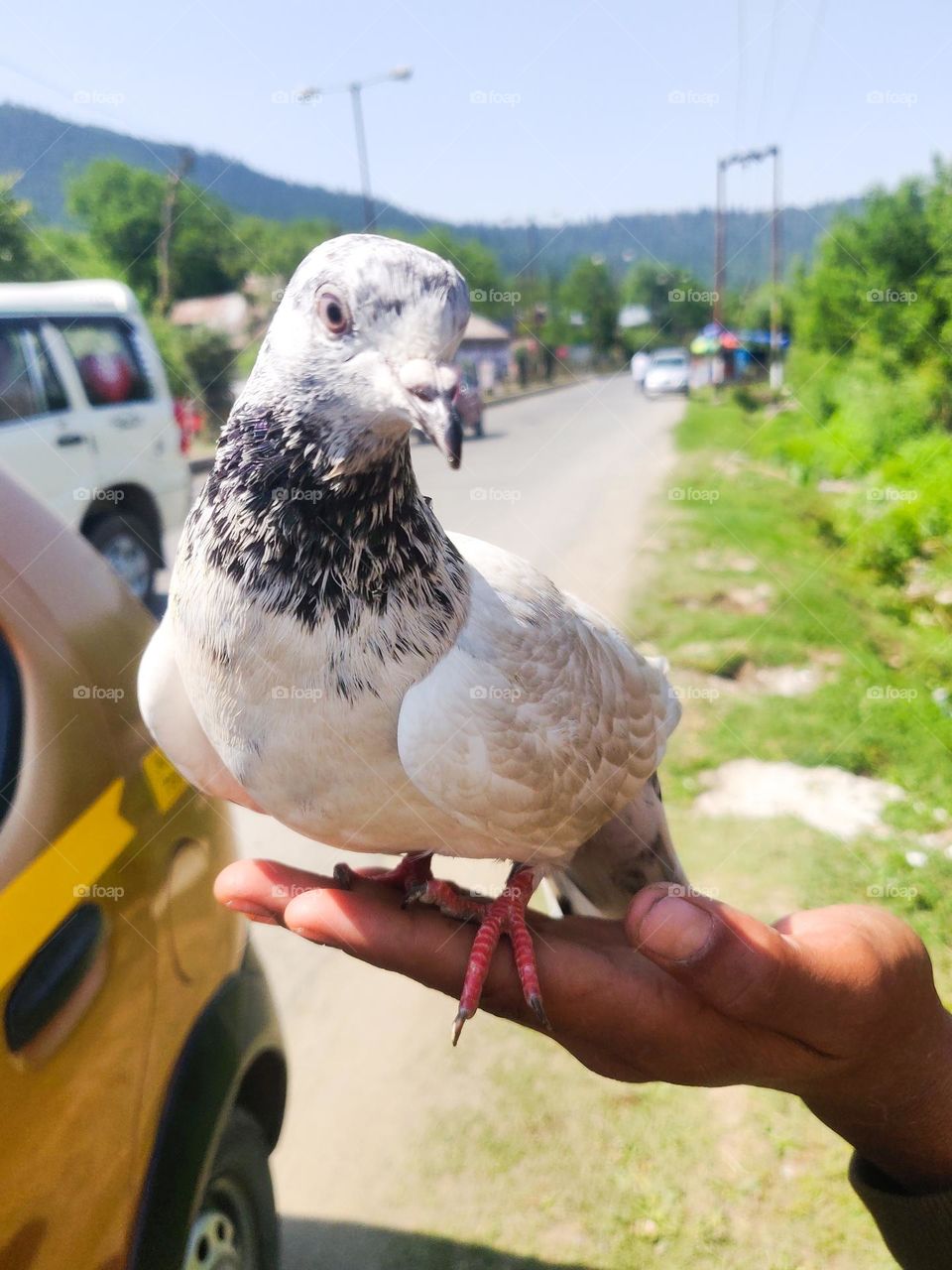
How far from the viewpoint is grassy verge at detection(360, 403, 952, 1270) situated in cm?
261

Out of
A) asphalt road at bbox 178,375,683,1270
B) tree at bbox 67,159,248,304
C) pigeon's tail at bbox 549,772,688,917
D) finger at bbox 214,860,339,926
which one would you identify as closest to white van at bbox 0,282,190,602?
tree at bbox 67,159,248,304

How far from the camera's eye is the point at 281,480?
1445mm

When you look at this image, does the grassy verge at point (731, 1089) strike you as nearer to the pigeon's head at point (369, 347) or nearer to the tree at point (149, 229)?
the pigeon's head at point (369, 347)

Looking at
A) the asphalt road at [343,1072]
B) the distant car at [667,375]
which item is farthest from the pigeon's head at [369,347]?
the distant car at [667,375]

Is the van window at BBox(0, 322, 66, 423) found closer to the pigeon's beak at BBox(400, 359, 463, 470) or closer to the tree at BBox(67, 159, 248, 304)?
the tree at BBox(67, 159, 248, 304)

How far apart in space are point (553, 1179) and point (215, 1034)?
150cm

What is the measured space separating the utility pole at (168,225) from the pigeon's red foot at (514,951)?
25.0 feet

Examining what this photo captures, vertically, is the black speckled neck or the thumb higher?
the black speckled neck

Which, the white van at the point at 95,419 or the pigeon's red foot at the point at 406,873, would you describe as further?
the white van at the point at 95,419

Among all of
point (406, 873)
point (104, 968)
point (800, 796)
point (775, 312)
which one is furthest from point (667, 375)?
point (104, 968)

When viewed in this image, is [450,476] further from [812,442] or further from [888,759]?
[888,759]

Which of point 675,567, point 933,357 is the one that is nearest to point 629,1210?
point 675,567

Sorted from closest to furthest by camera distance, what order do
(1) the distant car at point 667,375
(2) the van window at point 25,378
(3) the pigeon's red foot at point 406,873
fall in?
1. (3) the pigeon's red foot at point 406,873
2. (2) the van window at point 25,378
3. (1) the distant car at point 667,375

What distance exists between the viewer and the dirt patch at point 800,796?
4285mm
